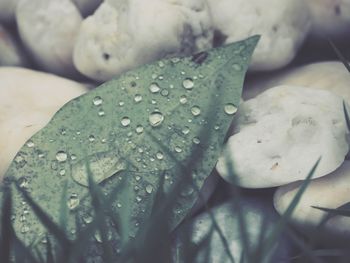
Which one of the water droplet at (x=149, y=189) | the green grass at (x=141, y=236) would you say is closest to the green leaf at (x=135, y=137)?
the water droplet at (x=149, y=189)

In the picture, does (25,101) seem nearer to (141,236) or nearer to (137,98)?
(137,98)

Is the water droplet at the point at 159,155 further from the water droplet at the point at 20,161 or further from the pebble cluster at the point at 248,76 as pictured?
the water droplet at the point at 20,161

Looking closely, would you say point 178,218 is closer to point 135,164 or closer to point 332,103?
point 135,164

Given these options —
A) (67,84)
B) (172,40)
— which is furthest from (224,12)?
(67,84)

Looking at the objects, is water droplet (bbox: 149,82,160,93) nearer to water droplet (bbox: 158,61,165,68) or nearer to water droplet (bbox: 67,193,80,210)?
water droplet (bbox: 158,61,165,68)

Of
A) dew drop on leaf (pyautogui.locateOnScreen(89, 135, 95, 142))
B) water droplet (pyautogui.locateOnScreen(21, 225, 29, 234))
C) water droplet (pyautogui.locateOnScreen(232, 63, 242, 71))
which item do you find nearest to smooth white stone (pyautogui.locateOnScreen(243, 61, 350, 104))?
water droplet (pyautogui.locateOnScreen(232, 63, 242, 71))

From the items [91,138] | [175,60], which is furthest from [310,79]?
[91,138]
